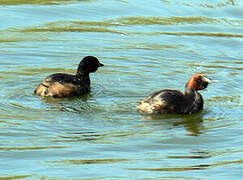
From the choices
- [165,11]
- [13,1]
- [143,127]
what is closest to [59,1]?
[13,1]

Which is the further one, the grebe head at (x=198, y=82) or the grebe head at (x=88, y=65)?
the grebe head at (x=88, y=65)

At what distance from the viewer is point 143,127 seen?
36.6 feet

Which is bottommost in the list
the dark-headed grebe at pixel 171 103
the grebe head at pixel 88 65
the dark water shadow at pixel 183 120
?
the dark water shadow at pixel 183 120

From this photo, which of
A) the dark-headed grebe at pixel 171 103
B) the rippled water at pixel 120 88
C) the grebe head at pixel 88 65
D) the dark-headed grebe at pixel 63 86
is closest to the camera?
the rippled water at pixel 120 88

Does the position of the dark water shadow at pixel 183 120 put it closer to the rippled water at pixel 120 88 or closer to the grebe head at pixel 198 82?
the rippled water at pixel 120 88

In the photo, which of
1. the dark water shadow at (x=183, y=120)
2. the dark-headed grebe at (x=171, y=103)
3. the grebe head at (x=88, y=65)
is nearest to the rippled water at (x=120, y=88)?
the dark water shadow at (x=183, y=120)

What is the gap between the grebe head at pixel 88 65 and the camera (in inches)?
552

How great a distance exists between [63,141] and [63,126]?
761 millimetres

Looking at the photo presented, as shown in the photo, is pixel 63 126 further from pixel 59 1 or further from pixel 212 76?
pixel 59 1

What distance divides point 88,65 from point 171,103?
2679 millimetres

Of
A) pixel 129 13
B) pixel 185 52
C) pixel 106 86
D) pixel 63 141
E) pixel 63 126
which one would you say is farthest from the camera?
pixel 129 13

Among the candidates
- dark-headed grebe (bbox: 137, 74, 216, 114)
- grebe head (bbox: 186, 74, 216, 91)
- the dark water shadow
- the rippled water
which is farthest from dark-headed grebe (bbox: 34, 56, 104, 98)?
grebe head (bbox: 186, 74, 216, 91)

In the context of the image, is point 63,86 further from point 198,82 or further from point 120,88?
point 198,82

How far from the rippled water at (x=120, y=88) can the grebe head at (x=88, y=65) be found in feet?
0.89
